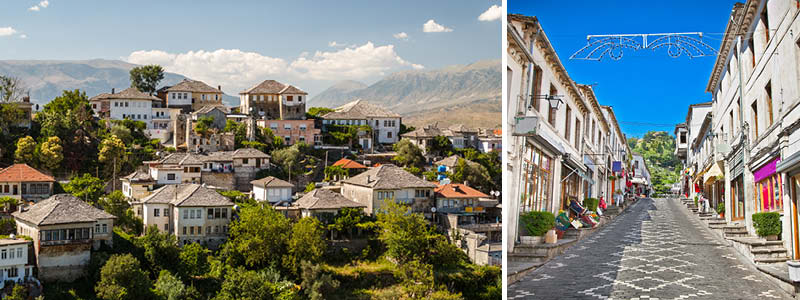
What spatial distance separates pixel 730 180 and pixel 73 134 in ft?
78.5

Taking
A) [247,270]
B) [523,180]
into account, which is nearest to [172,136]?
Result: [247,270]

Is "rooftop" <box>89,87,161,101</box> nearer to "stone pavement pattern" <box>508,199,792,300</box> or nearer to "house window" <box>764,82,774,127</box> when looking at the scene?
"stone pavement pattern" <box>508,199,792,300</box>

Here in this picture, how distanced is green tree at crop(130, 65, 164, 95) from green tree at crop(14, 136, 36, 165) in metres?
13.9

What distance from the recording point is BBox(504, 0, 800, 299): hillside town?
4305mm

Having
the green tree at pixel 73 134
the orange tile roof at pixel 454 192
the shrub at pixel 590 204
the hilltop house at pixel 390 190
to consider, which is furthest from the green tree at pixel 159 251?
the shrub at pixel 590 204

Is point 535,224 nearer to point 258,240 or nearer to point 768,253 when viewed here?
point 768,253

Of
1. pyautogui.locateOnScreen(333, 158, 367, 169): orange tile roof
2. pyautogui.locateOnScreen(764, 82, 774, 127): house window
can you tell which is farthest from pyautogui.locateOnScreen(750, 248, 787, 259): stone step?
pyautogui.locateOnScreen(333, 158, 367, 169): orange tile roof

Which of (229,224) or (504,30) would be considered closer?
(504,30)

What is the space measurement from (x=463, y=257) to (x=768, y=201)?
1522cm

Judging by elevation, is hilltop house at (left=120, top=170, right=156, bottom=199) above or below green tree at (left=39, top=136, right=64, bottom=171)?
below

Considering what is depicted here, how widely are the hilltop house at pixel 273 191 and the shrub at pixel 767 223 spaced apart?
62.3ft

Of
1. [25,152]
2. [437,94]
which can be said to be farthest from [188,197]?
[437,94]

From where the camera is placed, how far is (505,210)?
4289 mm

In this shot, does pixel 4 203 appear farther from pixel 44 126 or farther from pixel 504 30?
pixel 504 30
